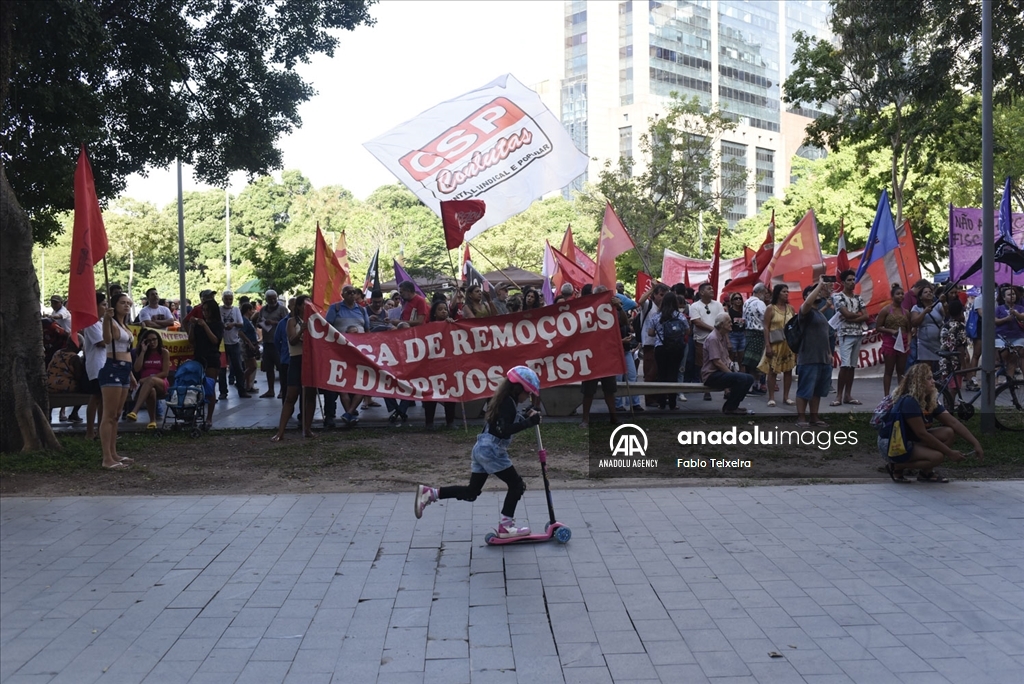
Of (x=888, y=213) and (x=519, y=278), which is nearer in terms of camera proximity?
(x=888, y=213)

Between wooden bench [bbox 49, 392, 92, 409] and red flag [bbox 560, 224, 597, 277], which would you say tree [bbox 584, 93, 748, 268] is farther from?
wooden bench [bbox 49, 392, 92, 409]

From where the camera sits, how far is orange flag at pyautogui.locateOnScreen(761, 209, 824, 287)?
18.5m

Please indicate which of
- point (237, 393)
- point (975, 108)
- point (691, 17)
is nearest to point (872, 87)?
point (975, 108)

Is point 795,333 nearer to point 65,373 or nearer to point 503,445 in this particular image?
point 503,445

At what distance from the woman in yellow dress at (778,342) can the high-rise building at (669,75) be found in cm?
10370

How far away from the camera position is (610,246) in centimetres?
1734

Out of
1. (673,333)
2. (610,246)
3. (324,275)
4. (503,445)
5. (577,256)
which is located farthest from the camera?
(577,256)

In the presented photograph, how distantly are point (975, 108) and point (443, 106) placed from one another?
17821 millimetres

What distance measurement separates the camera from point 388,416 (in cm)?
1389

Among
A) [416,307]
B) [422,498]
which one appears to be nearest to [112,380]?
[422,498]

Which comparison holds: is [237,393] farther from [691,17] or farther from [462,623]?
[691,17]

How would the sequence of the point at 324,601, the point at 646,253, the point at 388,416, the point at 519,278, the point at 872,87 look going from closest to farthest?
the point at 324,601 → the point at 388,416 → the point at 872,87 → the point at 519,278 → the point at 646,253

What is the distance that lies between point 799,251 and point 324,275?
9.10 metres

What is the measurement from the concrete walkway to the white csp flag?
15.7 ft
